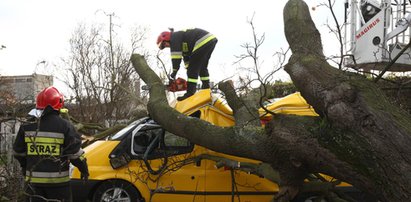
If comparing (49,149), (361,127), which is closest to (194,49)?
→ (49,149)

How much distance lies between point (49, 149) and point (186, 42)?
3.41 m

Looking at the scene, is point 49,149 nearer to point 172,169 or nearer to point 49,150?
point 49,150

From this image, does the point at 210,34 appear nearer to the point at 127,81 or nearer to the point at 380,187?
the point at 380,187

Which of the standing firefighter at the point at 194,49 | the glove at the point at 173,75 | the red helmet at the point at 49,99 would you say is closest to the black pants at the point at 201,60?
the standing firefighter at the point at 194,49

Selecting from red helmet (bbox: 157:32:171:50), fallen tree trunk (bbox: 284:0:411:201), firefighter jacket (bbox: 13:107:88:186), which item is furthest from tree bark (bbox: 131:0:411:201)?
red helmet (bbox: 157:32:171:50)

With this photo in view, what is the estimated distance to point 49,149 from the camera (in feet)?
14.3

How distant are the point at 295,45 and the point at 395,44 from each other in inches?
150

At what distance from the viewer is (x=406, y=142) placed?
2.82 metres

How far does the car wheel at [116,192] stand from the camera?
226 inches

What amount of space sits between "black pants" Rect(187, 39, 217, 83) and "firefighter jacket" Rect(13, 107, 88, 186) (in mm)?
2817

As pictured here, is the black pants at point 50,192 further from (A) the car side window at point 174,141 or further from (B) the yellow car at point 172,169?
(A) the car side window at point 174,141

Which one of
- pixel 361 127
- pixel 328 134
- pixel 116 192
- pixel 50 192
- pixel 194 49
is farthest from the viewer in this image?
pixel 194 49

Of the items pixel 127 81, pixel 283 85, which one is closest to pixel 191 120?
pixel 283 85

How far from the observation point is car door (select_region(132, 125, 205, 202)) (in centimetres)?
563
